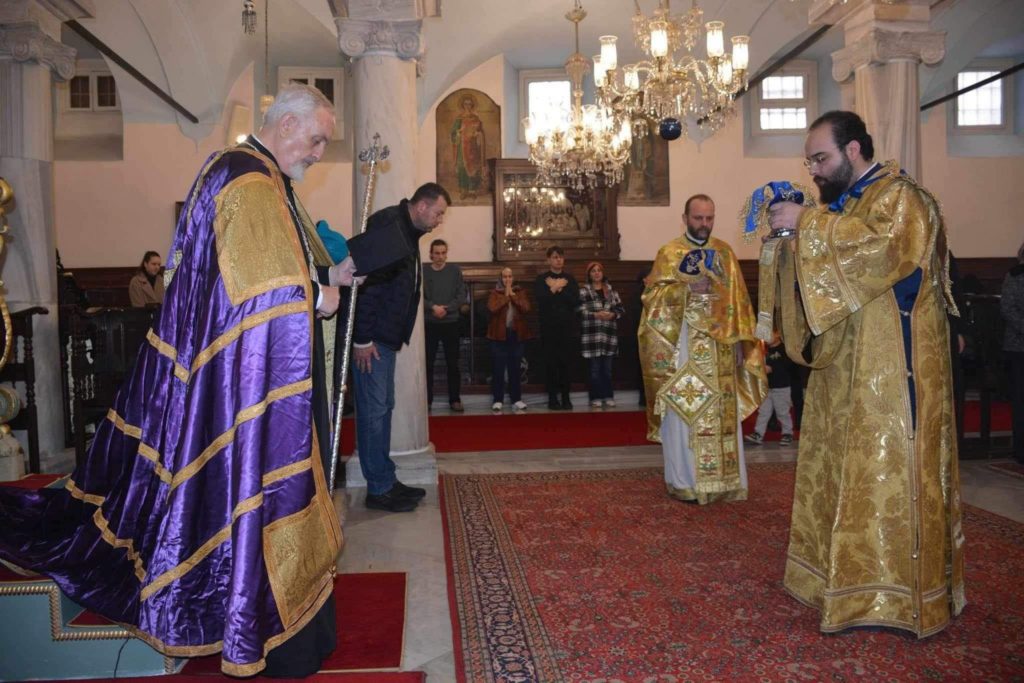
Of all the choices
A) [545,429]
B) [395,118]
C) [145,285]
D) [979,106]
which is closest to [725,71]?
[395,118]

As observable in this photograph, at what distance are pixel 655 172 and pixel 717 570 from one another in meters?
10.6

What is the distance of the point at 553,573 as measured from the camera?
4102mm

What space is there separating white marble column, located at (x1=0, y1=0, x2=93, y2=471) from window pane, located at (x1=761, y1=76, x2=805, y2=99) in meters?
11.3

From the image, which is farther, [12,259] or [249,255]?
[12,259]

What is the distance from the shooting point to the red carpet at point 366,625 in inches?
118

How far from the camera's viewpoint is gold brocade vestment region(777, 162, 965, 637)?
10.5ft

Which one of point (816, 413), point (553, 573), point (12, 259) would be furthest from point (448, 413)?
point (816, 413)

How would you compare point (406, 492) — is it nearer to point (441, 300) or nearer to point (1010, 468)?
point (1010, 468)

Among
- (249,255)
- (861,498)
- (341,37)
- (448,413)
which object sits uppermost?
(341,37)

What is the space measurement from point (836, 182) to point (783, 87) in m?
12.3

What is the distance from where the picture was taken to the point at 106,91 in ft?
45.4

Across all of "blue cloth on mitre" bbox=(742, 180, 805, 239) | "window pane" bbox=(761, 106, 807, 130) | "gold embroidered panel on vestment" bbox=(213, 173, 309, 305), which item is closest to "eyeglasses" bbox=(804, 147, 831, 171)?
"blue cloth on mitre" bbox=(742, 180, 805, 239)

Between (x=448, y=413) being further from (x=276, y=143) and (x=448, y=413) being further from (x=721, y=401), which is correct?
(x=276, y=143)

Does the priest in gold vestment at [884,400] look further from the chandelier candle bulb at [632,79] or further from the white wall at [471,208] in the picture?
the white wall at [471,208]
